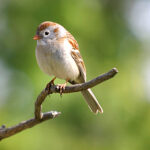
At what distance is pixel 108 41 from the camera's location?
24.2 ft

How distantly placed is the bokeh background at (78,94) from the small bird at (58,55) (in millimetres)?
448

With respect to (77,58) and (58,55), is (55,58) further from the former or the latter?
(77,58)

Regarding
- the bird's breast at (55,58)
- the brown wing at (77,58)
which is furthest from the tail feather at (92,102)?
the bird's breast at (55,58)

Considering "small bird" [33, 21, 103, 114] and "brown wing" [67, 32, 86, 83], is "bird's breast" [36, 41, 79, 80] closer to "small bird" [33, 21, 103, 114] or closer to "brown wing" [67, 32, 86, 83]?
"small bird" [33, 21, 103, 114]

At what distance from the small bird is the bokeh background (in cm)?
45

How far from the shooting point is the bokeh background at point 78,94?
664cm

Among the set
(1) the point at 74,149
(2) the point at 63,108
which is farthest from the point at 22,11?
(1) the point at 74,149

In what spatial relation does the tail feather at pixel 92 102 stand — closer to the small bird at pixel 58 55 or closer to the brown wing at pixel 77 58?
the small bird at pixel 58 55

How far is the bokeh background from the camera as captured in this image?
6.64 meters

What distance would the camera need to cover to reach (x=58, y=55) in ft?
18.5

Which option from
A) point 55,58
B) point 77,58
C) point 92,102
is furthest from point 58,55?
point 92,102

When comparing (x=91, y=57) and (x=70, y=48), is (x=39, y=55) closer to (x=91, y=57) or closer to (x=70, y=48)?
(x=70, y=48)

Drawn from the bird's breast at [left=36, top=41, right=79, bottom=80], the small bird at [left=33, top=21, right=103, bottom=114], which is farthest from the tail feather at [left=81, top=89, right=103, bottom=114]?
the bird's breast at [left=36, top=41, right=79, bottom=80]

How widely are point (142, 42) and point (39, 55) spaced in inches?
91.0
